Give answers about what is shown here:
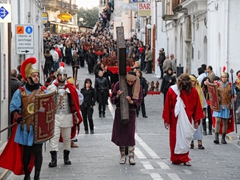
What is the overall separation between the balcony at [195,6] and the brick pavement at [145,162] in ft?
40.8

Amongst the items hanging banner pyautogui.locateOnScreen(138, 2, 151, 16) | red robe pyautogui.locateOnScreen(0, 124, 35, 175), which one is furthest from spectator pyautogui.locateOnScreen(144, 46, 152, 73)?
red robe pyautogui.locateOnScreen(0, 124, 35, 175)

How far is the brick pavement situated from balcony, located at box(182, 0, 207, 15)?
12.4 m

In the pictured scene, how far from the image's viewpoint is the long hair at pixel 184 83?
12.7 m

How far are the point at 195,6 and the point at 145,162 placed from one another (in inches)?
740

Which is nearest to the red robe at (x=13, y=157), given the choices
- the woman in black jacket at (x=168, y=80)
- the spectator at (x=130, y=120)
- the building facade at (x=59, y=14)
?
the spectator at (x=130, y=120)

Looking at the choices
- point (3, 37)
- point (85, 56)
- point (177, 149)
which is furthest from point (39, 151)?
point (85, 56)

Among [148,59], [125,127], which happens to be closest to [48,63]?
[148,59]

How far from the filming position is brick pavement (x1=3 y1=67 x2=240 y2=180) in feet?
38.0

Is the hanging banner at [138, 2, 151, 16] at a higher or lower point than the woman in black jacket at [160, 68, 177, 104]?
higher

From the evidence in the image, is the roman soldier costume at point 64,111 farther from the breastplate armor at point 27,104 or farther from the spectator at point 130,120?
the breastplate armor at point 27,104

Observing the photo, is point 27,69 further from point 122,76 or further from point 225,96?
point 225,96

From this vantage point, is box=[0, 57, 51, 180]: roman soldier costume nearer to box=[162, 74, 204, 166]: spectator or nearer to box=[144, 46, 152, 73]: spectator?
box=[162, 74, 204, 166]: spectator

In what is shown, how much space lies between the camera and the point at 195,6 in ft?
101

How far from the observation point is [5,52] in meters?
16.9
